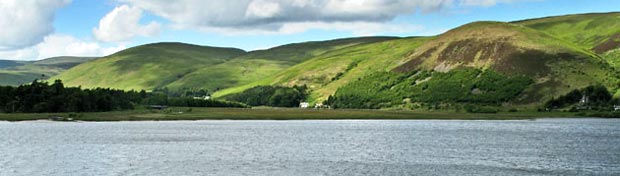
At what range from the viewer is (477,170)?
8425 centimetres

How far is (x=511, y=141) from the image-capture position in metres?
133

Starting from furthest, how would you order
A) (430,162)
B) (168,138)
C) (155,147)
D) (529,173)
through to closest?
1. (168,138)
2. (155,147)
3. (430,162)
4. (529,173)

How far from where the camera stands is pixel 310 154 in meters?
106

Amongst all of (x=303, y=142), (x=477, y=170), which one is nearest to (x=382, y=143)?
(x=303, y=142)

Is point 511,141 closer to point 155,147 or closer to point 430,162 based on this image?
point 430,162

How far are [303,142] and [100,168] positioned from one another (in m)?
49.2

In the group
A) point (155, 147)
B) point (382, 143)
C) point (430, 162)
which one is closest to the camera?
point (430, 162)

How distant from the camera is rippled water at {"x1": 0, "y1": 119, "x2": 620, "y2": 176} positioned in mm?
84625

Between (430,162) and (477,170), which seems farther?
(430,162)

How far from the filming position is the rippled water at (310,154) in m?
84.6

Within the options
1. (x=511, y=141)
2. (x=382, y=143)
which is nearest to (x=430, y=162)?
(x=382, y=143)

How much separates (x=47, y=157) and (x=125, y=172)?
871 inches

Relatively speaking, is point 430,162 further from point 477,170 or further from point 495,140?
point 495,140

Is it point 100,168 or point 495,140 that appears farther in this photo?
point 495,140
